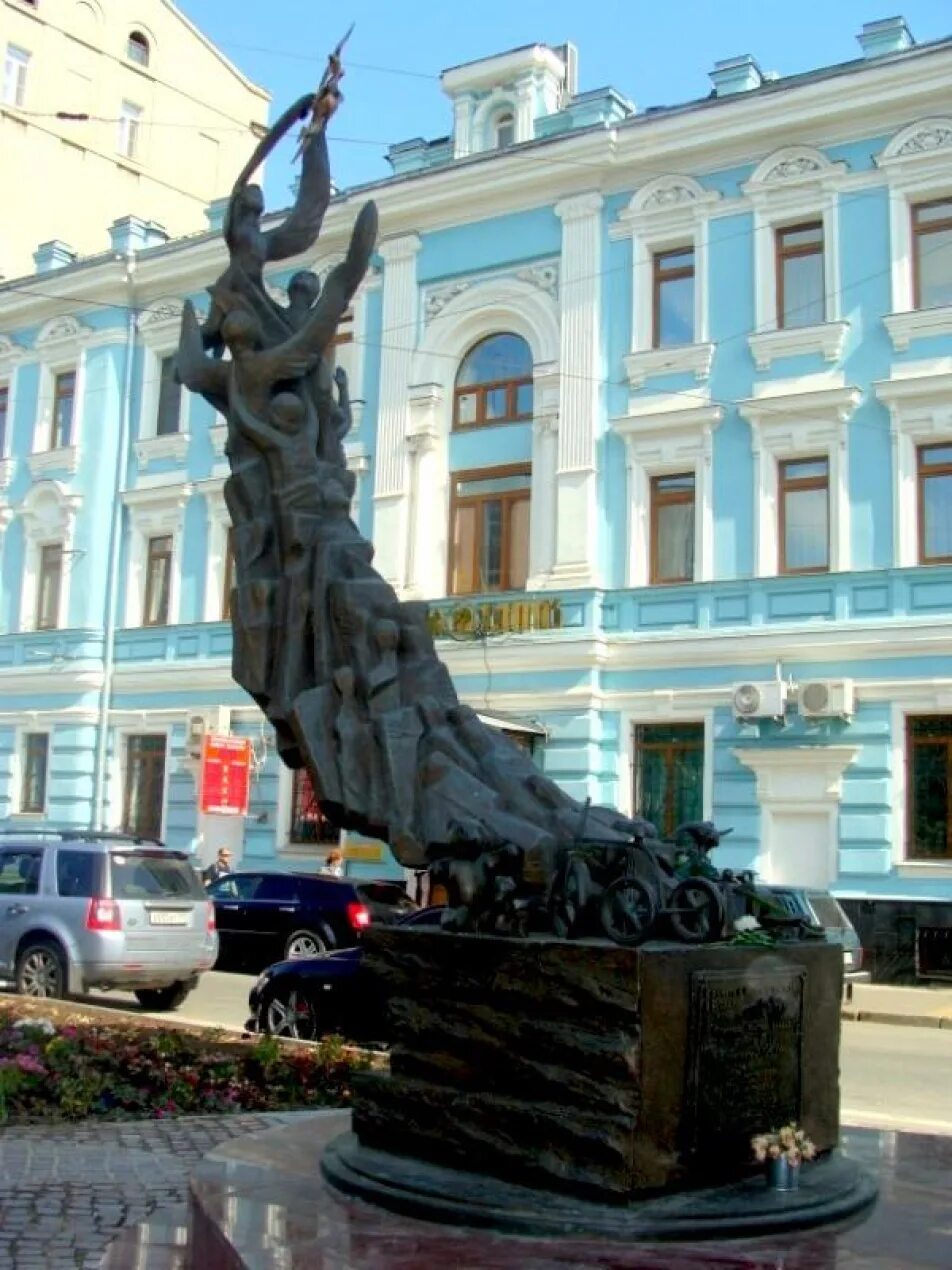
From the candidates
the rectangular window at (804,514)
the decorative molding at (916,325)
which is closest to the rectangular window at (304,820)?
the rectangular window at (804,514)

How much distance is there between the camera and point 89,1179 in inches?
267

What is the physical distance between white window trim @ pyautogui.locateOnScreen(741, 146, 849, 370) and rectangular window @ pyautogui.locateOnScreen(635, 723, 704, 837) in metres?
5.01

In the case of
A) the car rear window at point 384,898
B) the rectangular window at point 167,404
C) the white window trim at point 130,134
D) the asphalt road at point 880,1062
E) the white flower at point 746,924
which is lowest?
the asphalt road at point 880,1062

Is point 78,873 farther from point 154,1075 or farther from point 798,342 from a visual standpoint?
point 798,342

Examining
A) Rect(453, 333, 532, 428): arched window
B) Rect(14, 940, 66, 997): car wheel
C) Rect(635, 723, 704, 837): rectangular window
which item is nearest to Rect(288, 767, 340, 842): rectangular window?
Rect(635, 723, 704, 837): rectangular window

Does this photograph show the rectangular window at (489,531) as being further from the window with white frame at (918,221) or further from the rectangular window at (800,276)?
the window with white frame at (918,221)

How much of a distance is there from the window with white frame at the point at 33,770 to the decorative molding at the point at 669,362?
12.2 m

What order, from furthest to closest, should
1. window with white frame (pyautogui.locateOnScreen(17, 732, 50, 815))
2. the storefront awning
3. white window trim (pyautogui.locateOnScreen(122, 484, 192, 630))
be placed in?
window with white frame (pyautogui.locateOnScreen(17, 732, 50, 815))
white window trim (pyautogui.locateOnScreen(122, 484, 192, 630))
the storefront awning

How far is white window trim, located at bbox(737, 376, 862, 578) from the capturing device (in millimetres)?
19125

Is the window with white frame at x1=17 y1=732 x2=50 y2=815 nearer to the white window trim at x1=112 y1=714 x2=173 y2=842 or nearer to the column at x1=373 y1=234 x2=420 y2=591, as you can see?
the white window trim at x1=112 y1=714 x2=173 y2=842

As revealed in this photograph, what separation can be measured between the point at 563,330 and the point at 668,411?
7.26ft

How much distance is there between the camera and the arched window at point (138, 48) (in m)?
34.8

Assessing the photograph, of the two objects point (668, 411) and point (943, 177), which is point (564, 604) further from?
point (943, 177)

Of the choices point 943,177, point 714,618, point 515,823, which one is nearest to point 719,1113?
point 515,823
